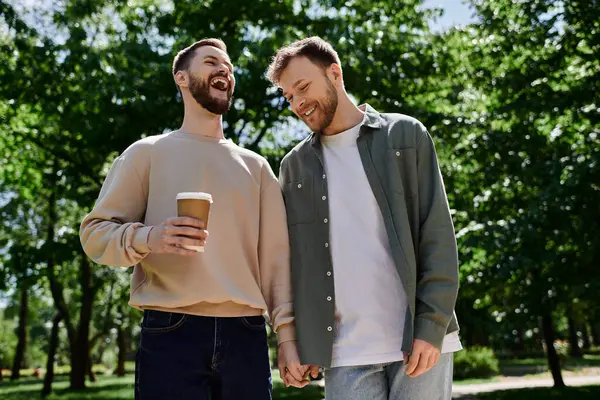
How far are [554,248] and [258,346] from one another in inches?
382

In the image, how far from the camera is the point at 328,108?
3.10m

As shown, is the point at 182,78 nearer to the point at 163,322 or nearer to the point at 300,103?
the point at 300,103

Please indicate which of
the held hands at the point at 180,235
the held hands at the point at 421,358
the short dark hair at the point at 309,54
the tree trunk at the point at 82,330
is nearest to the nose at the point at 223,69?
the short dark hair at the point at 309,54

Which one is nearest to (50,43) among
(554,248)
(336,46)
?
(336,46)

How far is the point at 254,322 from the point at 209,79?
3.97 feet

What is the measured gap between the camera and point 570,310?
15594mm

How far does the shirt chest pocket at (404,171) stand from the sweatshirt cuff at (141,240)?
108 centimetres

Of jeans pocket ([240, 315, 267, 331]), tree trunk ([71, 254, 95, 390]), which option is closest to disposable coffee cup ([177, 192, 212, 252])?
jeans pocket ([240, 315, 267, 331])

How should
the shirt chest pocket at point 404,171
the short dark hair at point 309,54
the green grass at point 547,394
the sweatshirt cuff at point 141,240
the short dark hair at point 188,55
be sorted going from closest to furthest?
1. the sweatshirt cuff at point 141,240
2. the shirt chest pocket at point 404,171
3. the short dark hair at point 309,54
4. the short dark hair at point 188,55
5. the green grass at point 547,394

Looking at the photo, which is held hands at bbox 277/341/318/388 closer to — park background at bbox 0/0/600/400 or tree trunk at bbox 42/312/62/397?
park background at bbox 0/0/600/400

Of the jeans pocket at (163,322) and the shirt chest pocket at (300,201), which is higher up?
→ the shirt chest pocket at (300,201)

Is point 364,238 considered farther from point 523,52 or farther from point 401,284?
point 523,52

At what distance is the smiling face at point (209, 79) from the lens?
317cm

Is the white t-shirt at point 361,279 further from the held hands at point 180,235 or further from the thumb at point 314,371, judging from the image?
the held hands at point 180,235
